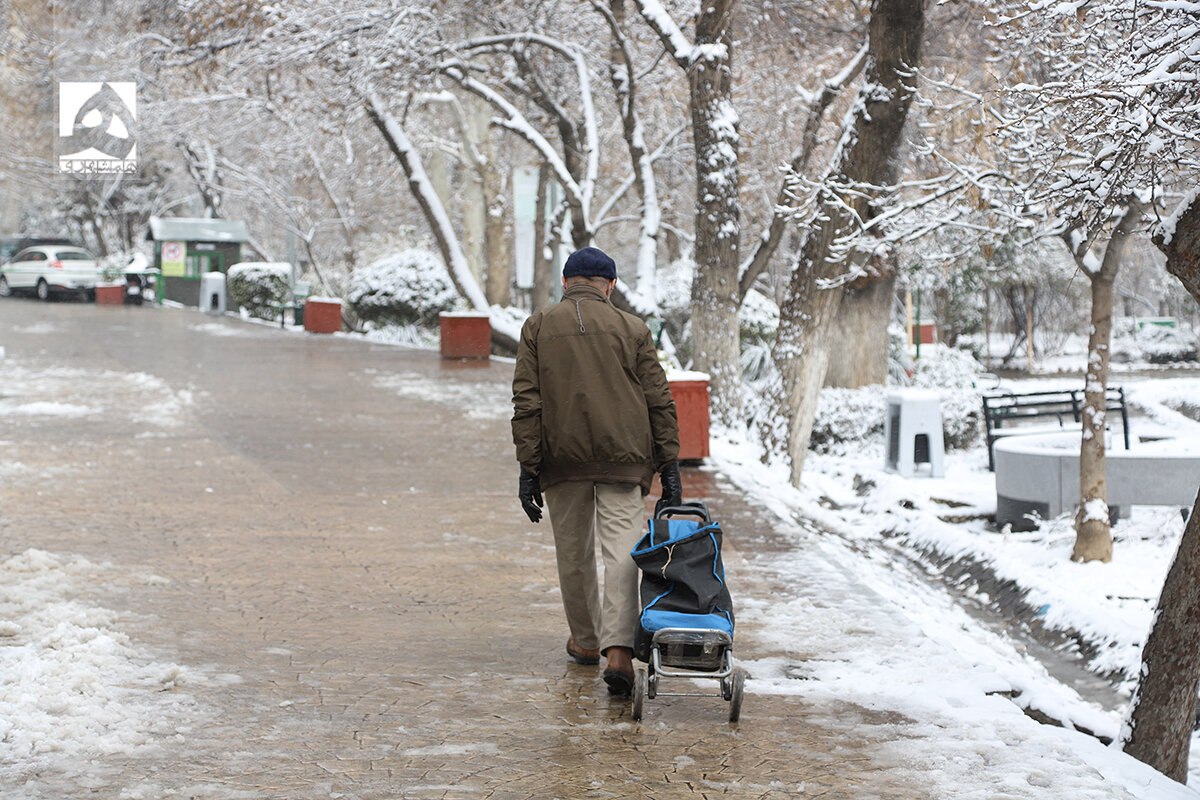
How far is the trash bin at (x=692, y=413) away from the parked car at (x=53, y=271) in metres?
31.0

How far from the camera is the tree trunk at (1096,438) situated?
10211mm

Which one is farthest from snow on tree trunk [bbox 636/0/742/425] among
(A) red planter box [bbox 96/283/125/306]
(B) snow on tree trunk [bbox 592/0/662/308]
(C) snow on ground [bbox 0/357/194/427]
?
(A) red planter box [bbox 96/283/125/306]

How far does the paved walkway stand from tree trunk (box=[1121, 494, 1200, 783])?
124 cm

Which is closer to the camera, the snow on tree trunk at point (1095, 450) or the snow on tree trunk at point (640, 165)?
the snow on tree trunk at point (1095, 450)

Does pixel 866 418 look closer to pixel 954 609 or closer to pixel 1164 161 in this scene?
pixel 954 609

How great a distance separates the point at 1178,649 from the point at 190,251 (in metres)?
36.1

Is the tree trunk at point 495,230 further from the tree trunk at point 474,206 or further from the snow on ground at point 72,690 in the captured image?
the snow on ground at point 72,690

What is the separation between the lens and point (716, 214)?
591 inches

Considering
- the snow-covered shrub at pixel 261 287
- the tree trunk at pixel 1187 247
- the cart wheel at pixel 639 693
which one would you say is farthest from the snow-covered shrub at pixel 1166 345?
the cart wheel at pixel 639 693

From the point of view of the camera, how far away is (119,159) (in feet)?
123

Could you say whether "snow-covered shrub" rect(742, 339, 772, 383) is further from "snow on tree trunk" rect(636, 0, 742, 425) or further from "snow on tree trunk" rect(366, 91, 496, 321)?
"snow on tree trunk" rect(636, 0, 742, 425)

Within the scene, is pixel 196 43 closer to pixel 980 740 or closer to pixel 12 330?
pixel 12 330

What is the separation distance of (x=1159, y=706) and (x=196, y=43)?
16.0 meters

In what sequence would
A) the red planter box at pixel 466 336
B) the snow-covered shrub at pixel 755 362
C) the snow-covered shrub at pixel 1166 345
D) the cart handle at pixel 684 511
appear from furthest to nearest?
the snow-covered shrub at pixel 1166 345 < the red planter box at pixel 466 336 < the snow-covered shrub at pixel 755 362 < the cart handle at pixel 684 511
